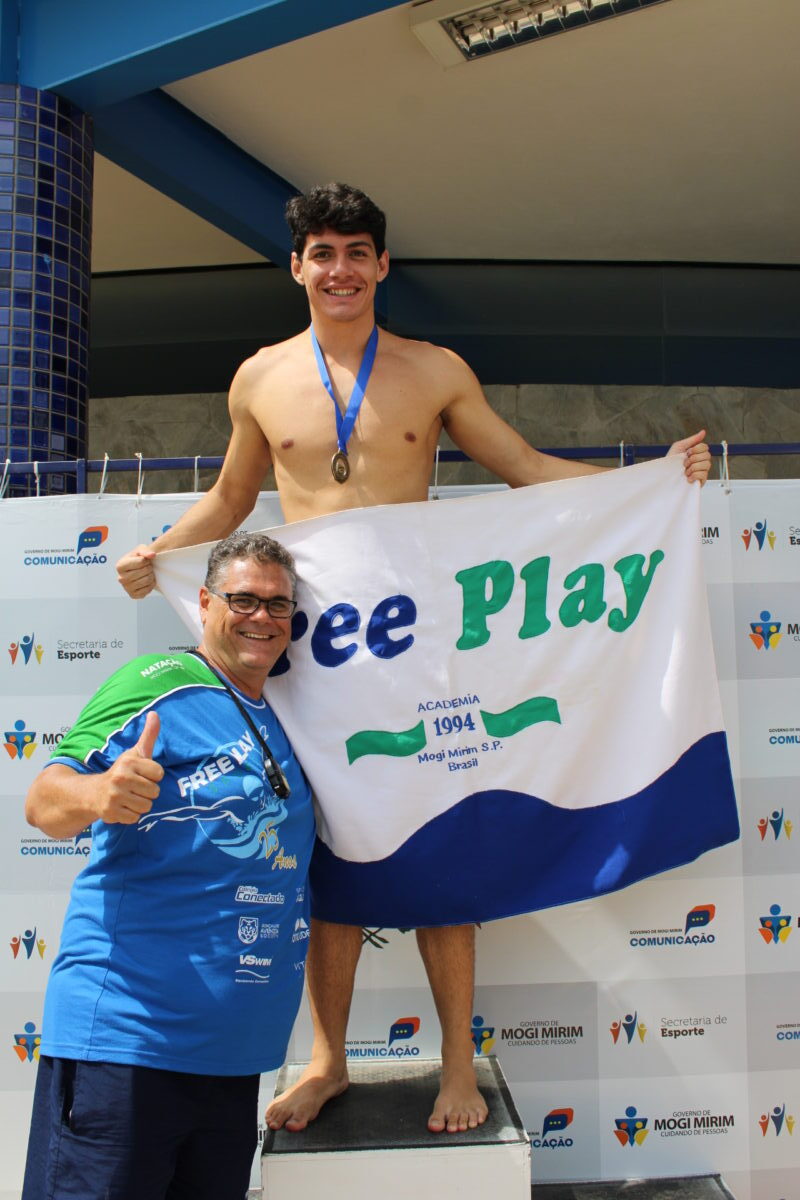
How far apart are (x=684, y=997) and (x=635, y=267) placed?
13.3ft

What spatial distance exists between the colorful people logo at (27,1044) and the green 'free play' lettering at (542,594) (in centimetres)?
143

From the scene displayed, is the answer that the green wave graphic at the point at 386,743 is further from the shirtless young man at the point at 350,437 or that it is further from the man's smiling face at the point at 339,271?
the man's smiling face at the point at 339,271

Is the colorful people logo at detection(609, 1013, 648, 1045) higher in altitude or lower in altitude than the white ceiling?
lower

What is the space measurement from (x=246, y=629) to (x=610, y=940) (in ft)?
4.27

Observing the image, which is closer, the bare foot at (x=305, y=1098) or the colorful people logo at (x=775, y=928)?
the bare foot at (x=305, y=1098)

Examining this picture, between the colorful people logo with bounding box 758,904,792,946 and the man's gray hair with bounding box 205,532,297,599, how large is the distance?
4.81ft

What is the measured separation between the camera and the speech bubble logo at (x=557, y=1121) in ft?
8.26

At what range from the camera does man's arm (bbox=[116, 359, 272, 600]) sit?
88.1 inches

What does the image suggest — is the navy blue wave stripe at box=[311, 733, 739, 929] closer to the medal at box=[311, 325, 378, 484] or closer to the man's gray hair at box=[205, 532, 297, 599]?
the man's gray hair at box=[205, 532, 297, 599]

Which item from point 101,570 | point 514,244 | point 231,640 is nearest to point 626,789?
point 231,640

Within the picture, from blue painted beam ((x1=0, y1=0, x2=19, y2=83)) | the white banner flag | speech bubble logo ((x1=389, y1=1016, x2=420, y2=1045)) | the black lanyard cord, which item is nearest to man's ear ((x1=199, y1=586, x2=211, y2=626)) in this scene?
the black lanyard cord

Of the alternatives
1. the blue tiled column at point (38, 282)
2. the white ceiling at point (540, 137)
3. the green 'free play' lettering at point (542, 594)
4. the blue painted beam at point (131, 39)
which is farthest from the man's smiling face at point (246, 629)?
the white ceiling at point (540, 137)

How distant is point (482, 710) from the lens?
220 centimetres

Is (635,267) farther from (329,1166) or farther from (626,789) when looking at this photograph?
(329,1166)
